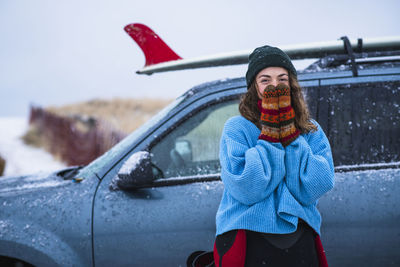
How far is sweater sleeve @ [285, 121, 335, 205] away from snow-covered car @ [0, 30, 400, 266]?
0.63m

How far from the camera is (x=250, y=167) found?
131cm

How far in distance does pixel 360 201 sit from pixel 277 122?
0.92 meters

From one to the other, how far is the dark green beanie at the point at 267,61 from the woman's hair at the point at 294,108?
0.06m

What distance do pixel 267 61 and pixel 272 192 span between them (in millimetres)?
563

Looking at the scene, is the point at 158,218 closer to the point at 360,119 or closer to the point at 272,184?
the point at 272,184

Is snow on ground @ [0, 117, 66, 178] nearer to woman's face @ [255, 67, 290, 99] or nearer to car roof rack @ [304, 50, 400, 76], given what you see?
car roof rack @ [304, 50, 400, 76]

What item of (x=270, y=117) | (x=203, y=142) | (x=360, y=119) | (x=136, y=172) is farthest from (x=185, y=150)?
(x=270, y=117)

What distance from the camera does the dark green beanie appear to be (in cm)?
150

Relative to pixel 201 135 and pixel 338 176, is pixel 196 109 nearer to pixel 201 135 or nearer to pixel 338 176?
pixel 201 135

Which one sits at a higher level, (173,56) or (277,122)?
(173,56)

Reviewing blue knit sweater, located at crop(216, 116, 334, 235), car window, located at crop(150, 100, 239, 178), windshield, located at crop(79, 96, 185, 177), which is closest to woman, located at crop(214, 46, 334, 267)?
blue knit sweater, located at crop(216, 116, 334, 235)

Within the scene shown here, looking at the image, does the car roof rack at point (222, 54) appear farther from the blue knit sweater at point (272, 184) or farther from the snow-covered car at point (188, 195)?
the blue knit sweater at point (272, 184)

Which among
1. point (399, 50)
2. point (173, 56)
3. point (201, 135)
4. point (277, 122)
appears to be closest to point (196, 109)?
point (201, 135)

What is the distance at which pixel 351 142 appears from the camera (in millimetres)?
2123
